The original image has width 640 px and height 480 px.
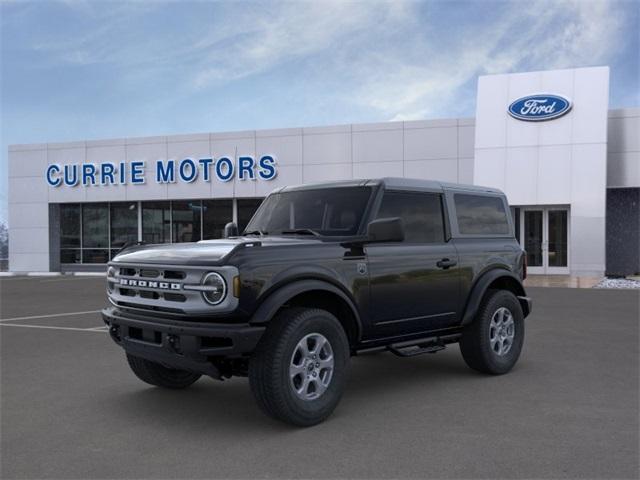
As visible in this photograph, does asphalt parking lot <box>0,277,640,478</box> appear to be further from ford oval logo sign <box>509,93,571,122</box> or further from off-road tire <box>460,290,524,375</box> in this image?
ford oval logo sign <box>509,93,571,122</box>

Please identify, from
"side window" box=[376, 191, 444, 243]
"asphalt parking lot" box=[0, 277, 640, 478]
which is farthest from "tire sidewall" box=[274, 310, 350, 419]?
"side window" box=[376, 191, 444, 243]

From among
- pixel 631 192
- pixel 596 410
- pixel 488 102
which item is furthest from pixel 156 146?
pixel 596 410

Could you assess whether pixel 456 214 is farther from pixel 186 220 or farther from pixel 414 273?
pixel 186 220

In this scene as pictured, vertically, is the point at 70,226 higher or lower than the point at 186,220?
lower

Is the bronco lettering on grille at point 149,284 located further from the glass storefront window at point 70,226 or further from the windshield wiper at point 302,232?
the glass storefront window at point 70,226

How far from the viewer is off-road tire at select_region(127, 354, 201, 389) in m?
5.88

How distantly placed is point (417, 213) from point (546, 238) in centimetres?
1833

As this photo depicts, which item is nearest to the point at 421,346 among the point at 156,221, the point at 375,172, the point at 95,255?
the point at 375,172

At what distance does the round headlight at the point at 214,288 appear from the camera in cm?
456

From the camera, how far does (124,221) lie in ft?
95.3

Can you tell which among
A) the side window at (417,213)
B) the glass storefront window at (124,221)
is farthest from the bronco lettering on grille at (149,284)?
the glass storefront window at (124,221)

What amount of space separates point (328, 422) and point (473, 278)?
7.73 ft

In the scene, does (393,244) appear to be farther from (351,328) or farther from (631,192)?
(631,192)

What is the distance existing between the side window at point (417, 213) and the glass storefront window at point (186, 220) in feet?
72.7
